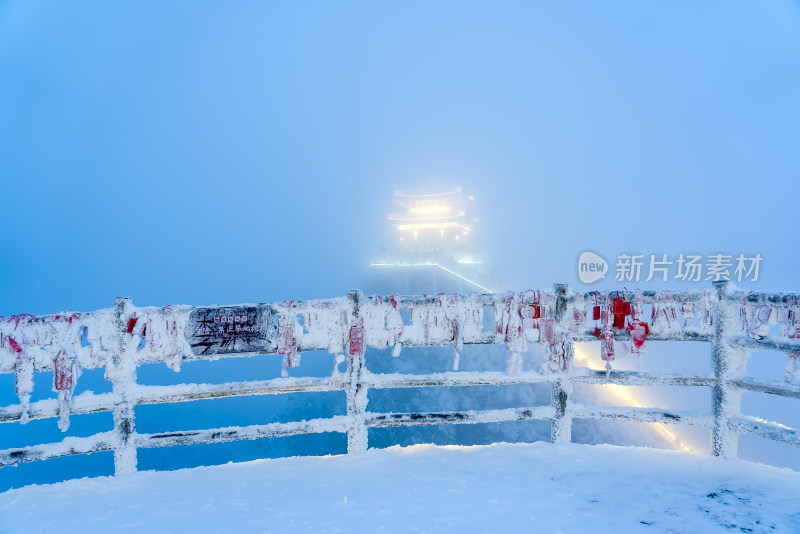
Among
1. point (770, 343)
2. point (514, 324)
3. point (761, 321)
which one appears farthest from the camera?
point (514, 324)

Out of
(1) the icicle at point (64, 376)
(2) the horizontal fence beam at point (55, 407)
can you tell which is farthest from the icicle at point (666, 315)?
(1) the icicle at point (64, 376)

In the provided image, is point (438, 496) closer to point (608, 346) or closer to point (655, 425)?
point (608, 346)

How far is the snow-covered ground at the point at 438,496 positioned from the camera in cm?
292

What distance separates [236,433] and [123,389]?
3.75 feet

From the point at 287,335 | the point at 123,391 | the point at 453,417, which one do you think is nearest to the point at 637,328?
the point at 453,417

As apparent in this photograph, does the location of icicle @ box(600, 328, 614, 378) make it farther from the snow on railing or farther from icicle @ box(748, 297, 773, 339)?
icicle @ box(748, 297, 773, 339)

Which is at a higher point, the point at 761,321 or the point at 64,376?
the point at 761,321

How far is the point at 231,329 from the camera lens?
4.31 m

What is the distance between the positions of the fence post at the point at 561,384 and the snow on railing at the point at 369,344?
0.01m

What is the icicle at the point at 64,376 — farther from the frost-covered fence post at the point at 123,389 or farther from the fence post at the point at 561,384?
the fence post at the point at 561,384

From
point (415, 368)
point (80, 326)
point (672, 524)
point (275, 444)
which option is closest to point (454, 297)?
point (672, 524)

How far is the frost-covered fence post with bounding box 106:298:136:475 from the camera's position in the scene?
4039 millimetres

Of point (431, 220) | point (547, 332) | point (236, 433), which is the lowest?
point (236, 433)

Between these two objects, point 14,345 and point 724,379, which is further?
point 724,379
